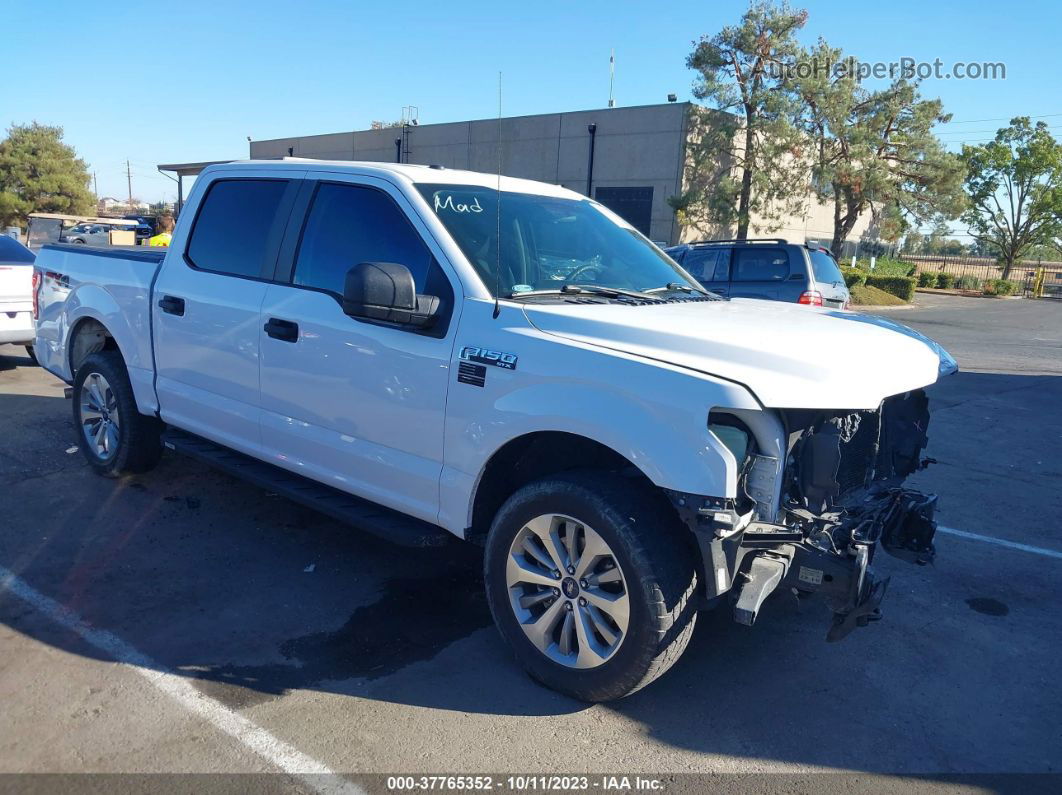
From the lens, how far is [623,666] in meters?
3.24

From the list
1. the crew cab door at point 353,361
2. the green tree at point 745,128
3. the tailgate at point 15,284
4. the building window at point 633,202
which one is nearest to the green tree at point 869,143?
Answer: the green tree at point 745,128

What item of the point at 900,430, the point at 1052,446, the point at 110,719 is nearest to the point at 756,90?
the point at 1052,446

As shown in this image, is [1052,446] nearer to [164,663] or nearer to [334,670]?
[334,670]

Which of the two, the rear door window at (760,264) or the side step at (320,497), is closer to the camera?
the side step at (320,497)

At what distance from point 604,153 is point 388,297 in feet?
93.0

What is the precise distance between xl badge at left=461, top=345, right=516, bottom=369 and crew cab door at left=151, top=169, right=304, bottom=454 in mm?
1530

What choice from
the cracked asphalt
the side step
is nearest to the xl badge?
the side step

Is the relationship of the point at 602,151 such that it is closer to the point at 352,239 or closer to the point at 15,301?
the point at 15,301

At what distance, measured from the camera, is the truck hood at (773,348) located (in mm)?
3057

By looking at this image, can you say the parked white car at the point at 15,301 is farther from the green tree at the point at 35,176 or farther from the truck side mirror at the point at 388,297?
the green tree at the point at 35,176

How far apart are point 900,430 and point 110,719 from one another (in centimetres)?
372

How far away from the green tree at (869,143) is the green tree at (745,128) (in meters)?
0.93

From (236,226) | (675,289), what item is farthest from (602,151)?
(675,289)

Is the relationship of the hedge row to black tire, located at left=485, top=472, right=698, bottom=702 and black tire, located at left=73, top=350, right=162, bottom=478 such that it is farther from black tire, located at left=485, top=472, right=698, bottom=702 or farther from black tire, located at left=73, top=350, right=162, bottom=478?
black tire, located at left=485, top=472, right=698, bottom=702
